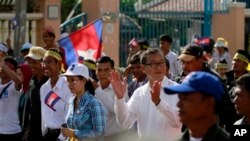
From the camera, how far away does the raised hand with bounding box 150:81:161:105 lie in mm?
6918

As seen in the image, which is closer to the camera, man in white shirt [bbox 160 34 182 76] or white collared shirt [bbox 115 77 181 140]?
white collared shirt [bbox 115 77 181 140]

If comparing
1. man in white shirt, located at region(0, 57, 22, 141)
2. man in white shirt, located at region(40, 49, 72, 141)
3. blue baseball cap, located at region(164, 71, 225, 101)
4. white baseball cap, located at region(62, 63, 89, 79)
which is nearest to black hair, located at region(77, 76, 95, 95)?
white baseball cap, located at region(62, 63, 89, 79)

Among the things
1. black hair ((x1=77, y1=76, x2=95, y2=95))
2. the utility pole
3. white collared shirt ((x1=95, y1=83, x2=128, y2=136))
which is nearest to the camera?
black hair ((x1=77, y1=76, x2=95, y2=95))

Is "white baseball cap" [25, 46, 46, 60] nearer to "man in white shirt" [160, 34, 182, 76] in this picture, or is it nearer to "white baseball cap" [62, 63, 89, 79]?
"white baseball cap" [62, 63, 89, 79]

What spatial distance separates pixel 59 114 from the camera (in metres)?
8.65

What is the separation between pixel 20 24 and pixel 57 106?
189 inches

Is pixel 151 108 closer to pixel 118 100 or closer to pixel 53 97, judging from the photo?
pixel 118 100

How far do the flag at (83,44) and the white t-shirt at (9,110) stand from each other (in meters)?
1.49

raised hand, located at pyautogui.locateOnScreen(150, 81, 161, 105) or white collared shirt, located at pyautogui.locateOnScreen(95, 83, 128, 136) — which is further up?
raised hand, located at pyautogui.locateOnScreen(150, 81, 161, 105)

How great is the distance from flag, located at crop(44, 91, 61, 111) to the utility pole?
4.63 meters

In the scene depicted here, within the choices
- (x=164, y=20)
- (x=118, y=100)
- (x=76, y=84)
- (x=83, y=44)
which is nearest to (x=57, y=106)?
(x=76, y=84)

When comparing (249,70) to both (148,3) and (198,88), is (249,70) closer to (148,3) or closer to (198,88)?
(198,88)

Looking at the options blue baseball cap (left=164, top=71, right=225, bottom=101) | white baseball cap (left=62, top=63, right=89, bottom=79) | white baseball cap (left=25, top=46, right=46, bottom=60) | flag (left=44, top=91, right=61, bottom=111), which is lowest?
flag (left=44, top=91, right=61, bottom=111)

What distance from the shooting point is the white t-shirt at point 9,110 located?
32.4 feet
